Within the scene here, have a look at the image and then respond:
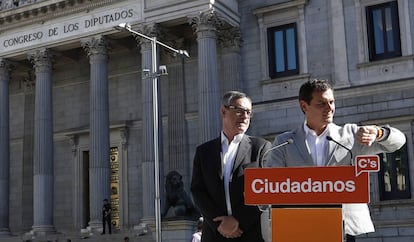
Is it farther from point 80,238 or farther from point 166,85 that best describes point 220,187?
point 166,85

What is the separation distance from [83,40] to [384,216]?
50.6 feet

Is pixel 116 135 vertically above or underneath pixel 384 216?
above

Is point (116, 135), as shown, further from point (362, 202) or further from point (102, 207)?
point (362, 202)

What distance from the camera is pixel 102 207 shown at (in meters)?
28.2

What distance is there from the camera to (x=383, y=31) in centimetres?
2638

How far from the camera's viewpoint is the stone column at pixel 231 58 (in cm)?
2922

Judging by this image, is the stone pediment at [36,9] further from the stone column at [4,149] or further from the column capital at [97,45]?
the stone column at [4,149]

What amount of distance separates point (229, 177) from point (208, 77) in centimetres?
2157

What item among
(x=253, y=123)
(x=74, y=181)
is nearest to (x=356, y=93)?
(x=253, y=123)

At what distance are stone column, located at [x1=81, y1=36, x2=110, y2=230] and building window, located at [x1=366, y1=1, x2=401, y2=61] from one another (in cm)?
1178

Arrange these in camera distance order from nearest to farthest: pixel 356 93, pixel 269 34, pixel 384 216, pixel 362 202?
pixel 362 202
pixel 384 216
pixel 356 93
pixel 269 34

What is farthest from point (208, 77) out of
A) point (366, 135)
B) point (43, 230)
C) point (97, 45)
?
point (366, 135)

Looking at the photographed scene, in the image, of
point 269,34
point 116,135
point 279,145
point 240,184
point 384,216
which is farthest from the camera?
point 116,135

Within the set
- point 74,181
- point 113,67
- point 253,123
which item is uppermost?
point 113,67
